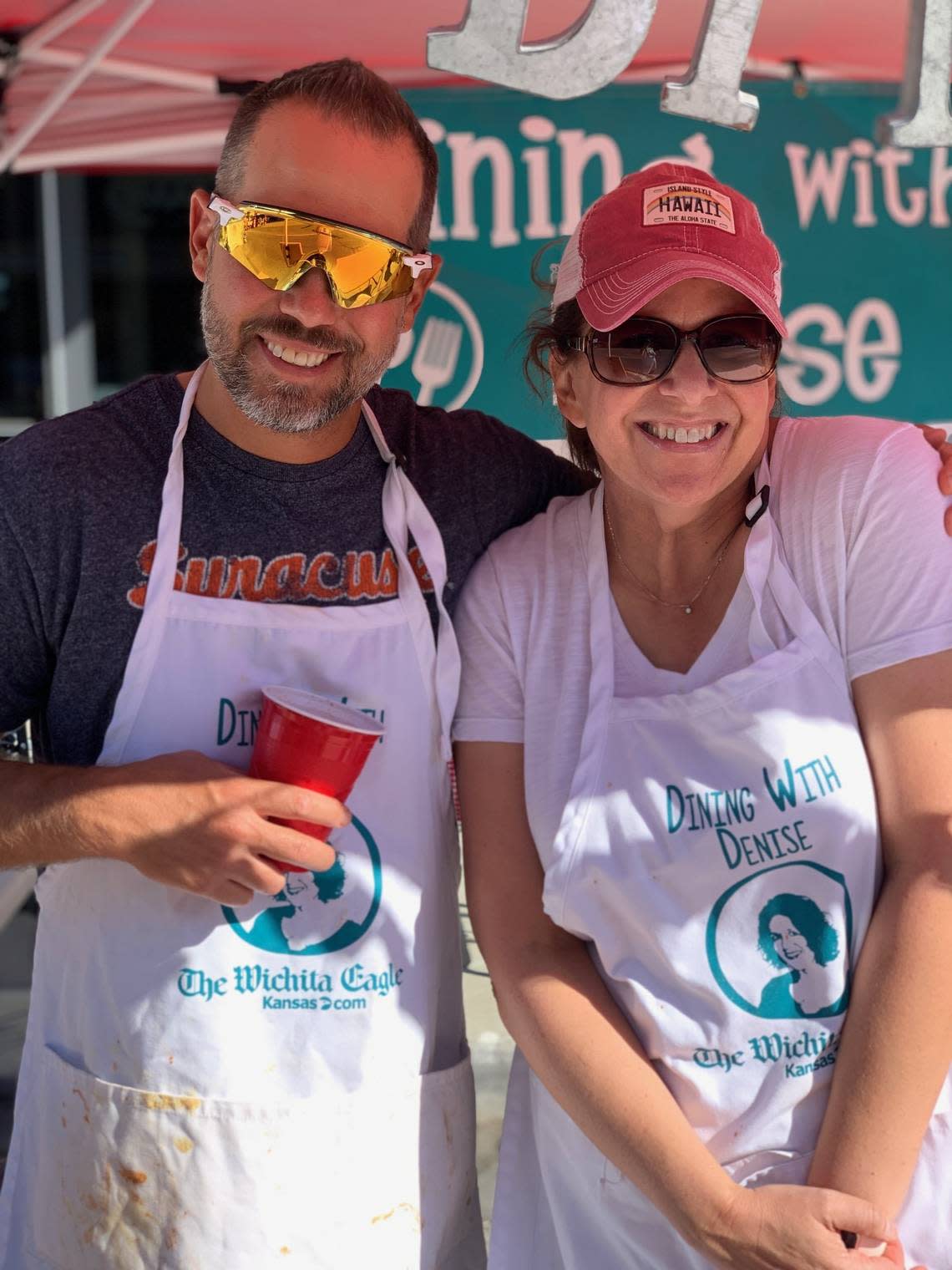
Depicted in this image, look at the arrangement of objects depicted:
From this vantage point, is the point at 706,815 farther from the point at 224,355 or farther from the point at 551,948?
the point at 224,355

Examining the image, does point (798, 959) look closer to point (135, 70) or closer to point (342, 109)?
point (342, 109)

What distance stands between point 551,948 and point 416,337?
10.1 ft

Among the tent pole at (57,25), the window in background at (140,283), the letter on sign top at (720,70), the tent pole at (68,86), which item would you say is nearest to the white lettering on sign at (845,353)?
the tent pole at (68,86)

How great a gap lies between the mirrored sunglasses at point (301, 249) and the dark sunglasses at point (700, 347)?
0.33m

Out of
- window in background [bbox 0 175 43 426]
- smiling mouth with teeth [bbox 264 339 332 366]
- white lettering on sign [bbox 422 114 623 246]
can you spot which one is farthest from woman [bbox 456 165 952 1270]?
window in background [bbox 0 175 43 426]

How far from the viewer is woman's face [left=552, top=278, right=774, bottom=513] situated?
5.58 feet

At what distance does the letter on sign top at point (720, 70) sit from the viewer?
5.28 feet

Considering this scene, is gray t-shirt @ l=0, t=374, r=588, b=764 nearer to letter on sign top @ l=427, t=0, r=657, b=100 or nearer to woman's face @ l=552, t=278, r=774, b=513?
woman's face @ l=552, t=278, r=774, b=513

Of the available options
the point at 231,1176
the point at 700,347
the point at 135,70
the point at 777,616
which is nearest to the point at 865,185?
the point at 135,70

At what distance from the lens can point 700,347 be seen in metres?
1.71

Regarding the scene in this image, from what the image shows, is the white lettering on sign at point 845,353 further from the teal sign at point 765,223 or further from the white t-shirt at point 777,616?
the white t-shirt at point 777,616

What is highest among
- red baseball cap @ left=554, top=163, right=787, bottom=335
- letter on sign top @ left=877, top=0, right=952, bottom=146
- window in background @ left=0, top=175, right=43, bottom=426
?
window in background @ left=0, top=175, right=43, bottom=426

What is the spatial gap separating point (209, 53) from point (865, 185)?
2250mm

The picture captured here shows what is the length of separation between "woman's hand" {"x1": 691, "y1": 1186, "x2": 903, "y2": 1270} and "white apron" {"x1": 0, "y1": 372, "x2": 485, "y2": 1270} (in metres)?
0.46
